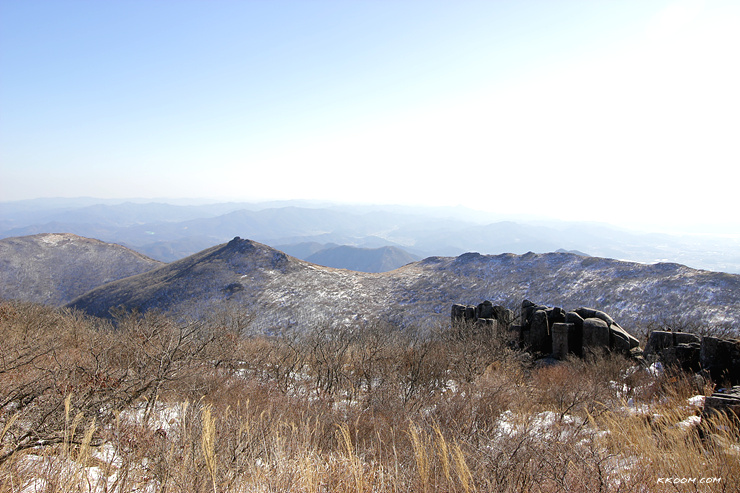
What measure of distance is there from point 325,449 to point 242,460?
1.62 metres

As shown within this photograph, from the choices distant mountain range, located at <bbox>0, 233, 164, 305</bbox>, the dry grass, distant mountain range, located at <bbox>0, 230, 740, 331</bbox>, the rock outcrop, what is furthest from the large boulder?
distant mountain range, located at <bbox>0, 233, 164, 305</bbox>

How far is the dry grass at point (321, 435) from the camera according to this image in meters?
3.06

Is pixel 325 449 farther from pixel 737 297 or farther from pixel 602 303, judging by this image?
pixel 737 297

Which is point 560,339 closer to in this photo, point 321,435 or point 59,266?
point 321,435

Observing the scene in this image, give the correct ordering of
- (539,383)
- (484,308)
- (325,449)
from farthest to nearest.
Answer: (484,308)
(539,383)
(325,449)

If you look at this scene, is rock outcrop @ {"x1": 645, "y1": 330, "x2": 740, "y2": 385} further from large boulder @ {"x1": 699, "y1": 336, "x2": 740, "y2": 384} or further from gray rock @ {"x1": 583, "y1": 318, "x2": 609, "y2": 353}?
gray rock @ {"x1": 583, "y1": 318, "x2": 609, "y2": 353}

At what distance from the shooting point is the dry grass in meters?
3.06

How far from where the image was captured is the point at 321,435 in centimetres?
482

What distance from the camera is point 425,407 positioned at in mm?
6586

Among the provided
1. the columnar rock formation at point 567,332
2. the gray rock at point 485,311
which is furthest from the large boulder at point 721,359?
the gray rock at point 485,311

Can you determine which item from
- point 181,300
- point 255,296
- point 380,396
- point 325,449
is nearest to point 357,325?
point 255,296

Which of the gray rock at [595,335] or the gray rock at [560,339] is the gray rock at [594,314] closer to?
the gray rock at [595,335]

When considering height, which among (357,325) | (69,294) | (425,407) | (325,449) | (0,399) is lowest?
(69,294)

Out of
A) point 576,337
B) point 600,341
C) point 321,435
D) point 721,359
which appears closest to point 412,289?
point 576,337
